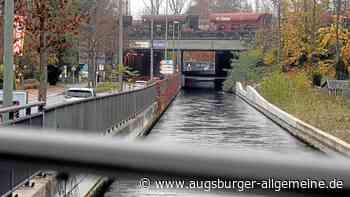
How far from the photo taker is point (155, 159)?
1411 mm

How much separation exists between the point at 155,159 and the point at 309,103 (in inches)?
1763

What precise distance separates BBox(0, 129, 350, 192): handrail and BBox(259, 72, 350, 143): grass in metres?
23.6

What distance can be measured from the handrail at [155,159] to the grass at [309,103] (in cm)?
2360

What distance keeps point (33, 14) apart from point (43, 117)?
9136mm

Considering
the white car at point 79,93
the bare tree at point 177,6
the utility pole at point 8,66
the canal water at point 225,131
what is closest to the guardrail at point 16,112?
the utility pole at point 8,66

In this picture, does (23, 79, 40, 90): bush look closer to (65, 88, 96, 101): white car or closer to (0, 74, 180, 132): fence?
(65, 88, 96, 101): white car

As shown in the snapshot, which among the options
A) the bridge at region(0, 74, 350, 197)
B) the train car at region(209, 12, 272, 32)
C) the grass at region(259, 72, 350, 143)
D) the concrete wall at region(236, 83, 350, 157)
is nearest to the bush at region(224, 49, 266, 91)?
the train car at region(209, 12, 272, 32)

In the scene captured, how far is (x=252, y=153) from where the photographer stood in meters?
1.41

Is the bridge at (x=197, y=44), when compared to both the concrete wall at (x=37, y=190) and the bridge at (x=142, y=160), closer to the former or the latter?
the concrete wall at (x=37, y=190)

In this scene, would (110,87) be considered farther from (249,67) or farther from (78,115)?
(78,115)

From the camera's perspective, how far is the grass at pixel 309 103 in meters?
31.4

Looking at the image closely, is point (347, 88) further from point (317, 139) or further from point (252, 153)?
point (252, 153)

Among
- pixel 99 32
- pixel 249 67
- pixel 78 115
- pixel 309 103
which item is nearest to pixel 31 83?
pixel 99 32

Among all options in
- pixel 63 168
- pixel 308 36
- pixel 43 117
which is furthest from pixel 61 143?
pixel 308 36
